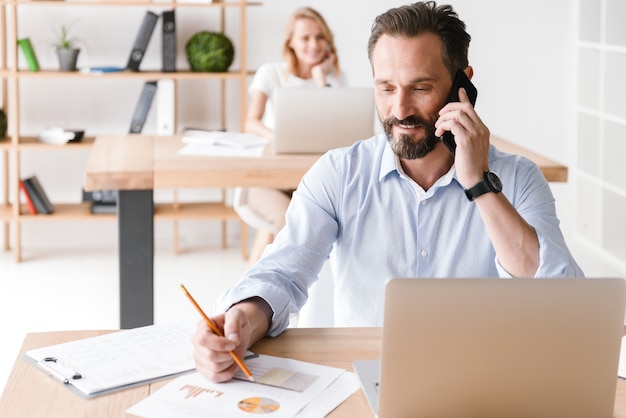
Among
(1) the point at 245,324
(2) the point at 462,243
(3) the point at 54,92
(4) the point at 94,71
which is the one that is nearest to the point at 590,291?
(1) the point at 245,324

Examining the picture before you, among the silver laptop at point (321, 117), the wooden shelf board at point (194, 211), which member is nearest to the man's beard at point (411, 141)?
the silver laptop at point (321, 117)

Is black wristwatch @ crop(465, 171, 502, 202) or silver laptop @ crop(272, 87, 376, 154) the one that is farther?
silver laptop @ crop(272, 87, 376, 154)

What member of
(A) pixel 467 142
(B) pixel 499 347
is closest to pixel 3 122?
(A) pixel 467 142

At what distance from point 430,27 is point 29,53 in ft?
11.1

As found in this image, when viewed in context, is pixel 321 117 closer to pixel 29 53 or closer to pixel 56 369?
pixel 56 369

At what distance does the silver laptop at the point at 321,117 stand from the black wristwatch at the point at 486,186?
1333mm

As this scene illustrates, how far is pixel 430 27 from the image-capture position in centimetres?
187

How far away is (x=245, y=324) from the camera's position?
150 centimetres

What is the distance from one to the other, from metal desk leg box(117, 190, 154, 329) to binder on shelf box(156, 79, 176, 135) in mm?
2190

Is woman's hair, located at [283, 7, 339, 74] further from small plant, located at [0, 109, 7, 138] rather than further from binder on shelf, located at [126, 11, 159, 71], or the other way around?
small plant, located at [0, 109, 7, 138]

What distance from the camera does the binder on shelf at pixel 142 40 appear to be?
4.84 m

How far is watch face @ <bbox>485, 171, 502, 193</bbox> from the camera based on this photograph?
5.86ft

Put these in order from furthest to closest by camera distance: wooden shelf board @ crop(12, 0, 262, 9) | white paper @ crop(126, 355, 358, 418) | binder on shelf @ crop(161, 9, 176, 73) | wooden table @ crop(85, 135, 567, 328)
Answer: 1. binder on shelf @ crop(161, 9, 176, 73)
2. wooden shelf board @ crop(12, 0, 262, 9)
3. wooden table @ crop(85, 135, 567, 328)
4. white paper @ crop(126, 355, 358, 418)

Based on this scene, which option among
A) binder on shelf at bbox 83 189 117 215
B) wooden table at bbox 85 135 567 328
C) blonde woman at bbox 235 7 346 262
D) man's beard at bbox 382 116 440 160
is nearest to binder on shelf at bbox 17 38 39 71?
binder on shelf at bbox 83 189 117 215
